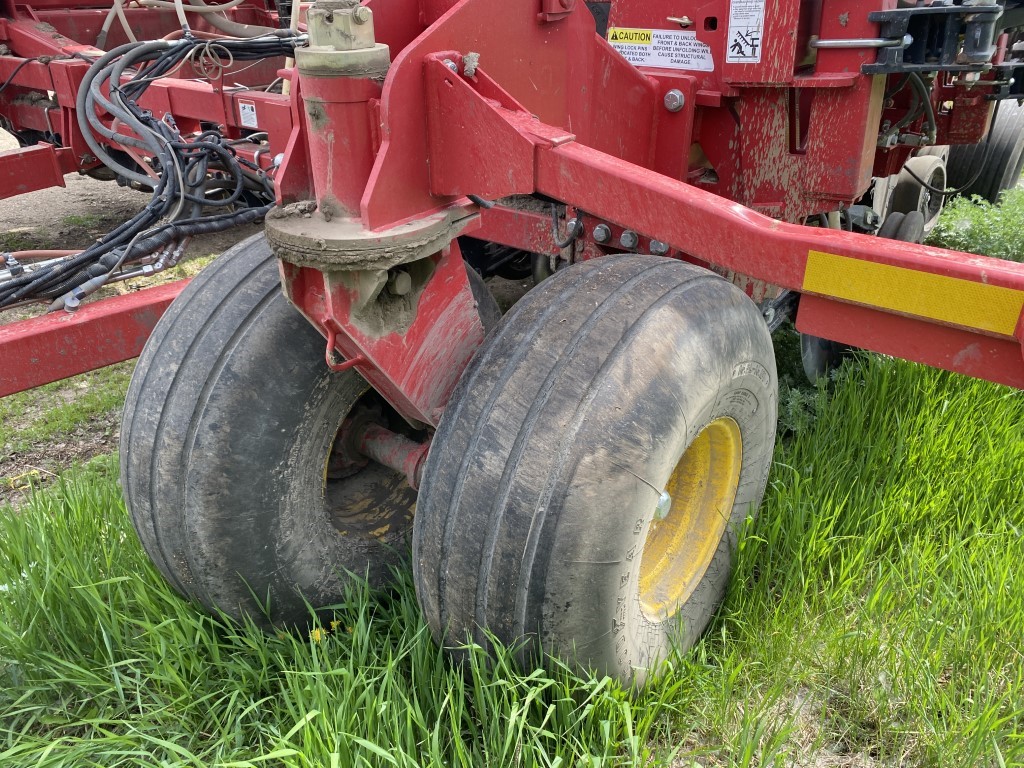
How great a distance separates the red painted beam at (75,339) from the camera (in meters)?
2.37

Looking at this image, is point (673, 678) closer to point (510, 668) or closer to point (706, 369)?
point (510, 668)

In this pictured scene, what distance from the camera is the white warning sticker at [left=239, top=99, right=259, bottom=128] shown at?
3416 millimetres

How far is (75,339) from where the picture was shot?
246 cm

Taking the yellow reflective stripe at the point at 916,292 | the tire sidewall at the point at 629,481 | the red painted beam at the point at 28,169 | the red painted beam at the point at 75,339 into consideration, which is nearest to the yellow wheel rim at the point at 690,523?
the tire sidewall at the point at 629,481

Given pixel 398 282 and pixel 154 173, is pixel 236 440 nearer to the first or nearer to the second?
A: pixel 398 282

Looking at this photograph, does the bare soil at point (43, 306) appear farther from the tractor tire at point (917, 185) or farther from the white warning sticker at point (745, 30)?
the tractor tire at point (917, 185)

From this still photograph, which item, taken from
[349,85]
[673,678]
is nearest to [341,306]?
[349,85]

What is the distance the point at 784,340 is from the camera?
11.7 ft

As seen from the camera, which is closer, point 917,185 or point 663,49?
point 663,49

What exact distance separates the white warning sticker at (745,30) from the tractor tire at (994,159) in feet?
11.9

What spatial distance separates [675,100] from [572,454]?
1336 millimetres

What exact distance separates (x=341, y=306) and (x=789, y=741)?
1.35m

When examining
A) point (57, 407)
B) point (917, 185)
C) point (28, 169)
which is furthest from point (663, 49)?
point (28, 169)

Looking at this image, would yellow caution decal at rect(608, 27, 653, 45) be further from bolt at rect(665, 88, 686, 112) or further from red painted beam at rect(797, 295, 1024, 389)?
red painted beam at rect(797, 295, 1024, 389)
